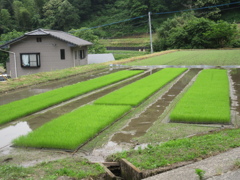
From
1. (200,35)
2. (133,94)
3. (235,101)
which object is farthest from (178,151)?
(200,35)

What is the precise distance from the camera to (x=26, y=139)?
6812 mm

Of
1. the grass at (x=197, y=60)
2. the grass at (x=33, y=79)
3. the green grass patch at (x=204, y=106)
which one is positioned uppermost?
the grass at (x=197, y=60)

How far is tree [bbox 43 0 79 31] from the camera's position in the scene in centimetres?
6506

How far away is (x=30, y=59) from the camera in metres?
28.0

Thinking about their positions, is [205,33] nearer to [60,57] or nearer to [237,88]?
[60,57]

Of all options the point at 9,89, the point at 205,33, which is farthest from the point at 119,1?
the point at 9,89

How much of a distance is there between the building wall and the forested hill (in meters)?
36.3

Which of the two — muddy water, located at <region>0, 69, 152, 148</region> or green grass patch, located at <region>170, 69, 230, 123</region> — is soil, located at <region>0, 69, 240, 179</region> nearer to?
muddy water, located at <region>0, 69, 152, 148</region>

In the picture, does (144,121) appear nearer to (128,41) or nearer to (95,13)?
(128,41)

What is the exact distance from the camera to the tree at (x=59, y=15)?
2562 inches

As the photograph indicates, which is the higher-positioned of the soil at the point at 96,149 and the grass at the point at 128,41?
the grass at the point at 128,41

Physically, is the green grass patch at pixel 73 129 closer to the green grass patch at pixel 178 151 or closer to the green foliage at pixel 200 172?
the green grass patch at pixel 178 151

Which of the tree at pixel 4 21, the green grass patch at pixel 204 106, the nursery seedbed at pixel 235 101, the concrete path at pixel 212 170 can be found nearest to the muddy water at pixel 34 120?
the green grass patch at pixel 204 106

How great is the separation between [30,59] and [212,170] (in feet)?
85.1
